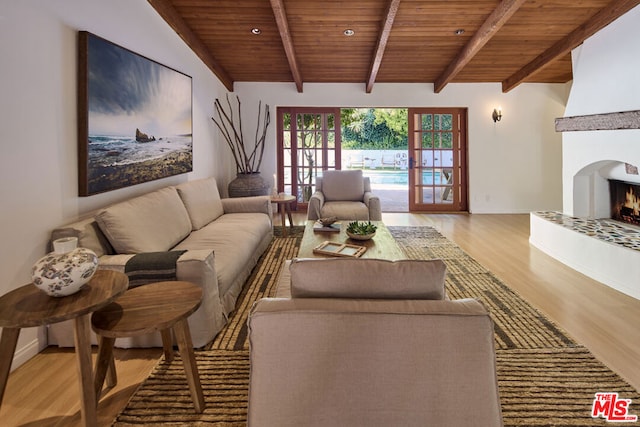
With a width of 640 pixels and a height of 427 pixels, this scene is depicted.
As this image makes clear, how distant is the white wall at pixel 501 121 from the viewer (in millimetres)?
6848

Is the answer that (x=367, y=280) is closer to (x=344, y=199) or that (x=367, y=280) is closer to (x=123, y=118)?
(x=123, y=118)

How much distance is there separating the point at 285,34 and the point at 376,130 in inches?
359

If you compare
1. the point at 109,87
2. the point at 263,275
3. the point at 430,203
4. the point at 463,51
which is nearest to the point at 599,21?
the point at 463,51

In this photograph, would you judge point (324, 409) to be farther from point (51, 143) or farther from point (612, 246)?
point (612, 246)

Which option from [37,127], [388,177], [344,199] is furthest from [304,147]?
[388,177]

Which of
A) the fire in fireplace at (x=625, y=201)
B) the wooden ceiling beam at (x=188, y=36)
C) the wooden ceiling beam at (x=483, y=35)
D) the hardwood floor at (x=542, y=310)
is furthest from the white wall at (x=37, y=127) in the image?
the fire in fireplace at (x=625, y=201)

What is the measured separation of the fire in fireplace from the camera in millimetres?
4008

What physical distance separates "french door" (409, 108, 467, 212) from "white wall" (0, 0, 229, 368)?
5251 mm

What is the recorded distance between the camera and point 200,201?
400cm

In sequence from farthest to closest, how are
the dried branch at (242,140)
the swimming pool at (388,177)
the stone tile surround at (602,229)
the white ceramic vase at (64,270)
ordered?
1. the swimming pool at (388,177)
2. the dried branch at (242,140)
3. the stone tile surround at (602,229)
4. the white ceramic vase at (64,270)

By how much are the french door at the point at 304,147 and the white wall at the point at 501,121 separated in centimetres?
23

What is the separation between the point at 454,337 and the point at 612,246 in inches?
114

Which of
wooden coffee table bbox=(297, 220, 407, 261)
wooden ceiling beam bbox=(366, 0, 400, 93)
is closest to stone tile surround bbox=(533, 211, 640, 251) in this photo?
wooden coffee table bbox=(297, 220, 407, 261)

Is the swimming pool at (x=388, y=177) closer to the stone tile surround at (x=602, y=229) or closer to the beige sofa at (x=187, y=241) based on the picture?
the stone tile surround at (x=602, y=229)
